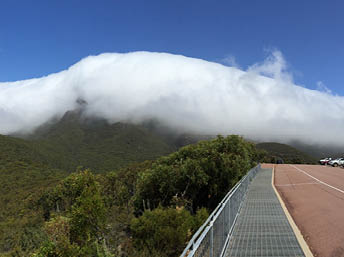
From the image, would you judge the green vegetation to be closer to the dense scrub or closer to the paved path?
the dense scrub

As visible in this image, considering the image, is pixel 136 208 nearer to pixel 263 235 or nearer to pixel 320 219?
pixel 320 219

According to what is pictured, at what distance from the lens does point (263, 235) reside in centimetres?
747

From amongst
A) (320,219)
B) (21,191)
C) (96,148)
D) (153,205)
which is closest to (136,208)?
(153,205)

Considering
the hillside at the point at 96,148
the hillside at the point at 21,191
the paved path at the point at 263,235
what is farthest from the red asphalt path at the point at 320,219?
the hillside at the point at 96,148

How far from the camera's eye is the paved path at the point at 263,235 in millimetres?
6246

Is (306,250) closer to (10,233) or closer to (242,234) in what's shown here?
(242,234)

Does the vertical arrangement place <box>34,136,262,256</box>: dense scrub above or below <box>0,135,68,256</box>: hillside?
above

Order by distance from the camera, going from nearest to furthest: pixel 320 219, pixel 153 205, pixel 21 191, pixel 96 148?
pixel 320 219
pixel 153 205
pixel 21 191
pixel 96 148

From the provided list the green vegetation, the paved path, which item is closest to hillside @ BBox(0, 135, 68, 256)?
the green vegetation

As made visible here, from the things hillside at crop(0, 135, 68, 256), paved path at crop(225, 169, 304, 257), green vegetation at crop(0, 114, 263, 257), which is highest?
paved path at crop(225, 169, 304, 257)

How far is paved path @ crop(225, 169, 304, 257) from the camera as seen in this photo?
6.25m

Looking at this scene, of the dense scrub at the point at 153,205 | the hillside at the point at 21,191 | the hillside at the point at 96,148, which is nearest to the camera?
the dense scrub at the point at 153,205

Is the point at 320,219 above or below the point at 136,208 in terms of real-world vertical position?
above

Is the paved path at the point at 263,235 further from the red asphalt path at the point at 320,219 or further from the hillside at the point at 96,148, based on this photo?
the hillside at the point at 96,148
